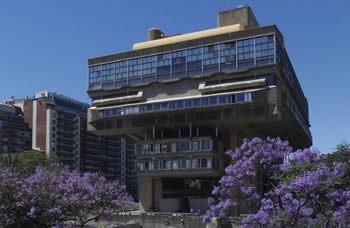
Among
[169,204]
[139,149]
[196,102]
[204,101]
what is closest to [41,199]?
[204,101]

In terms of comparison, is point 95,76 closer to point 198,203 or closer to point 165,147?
point 165,147

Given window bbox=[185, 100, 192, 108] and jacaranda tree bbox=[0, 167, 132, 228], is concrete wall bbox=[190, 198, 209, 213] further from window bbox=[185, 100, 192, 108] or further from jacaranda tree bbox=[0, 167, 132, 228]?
jacaranda tree bbox=[0, 167, 132, 228]

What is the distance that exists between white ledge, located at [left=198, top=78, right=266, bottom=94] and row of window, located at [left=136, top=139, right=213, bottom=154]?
648 centimetres

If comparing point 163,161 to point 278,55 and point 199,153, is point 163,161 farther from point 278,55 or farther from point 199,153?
point 278,55

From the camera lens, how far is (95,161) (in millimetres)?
124688

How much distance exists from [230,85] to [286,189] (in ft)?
145

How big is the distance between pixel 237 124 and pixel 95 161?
246ft

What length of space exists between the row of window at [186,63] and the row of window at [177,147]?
8835 millimetres

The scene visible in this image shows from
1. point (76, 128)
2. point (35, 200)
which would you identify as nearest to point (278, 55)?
point (35, 200)

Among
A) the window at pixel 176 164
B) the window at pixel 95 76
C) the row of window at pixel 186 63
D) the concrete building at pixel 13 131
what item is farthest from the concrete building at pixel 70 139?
the window at pixel 176 164

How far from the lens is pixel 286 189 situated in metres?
11.7

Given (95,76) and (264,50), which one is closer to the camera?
(264,50)

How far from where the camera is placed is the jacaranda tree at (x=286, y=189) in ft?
37.4

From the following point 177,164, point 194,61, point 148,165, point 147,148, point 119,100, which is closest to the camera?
point 177,164
